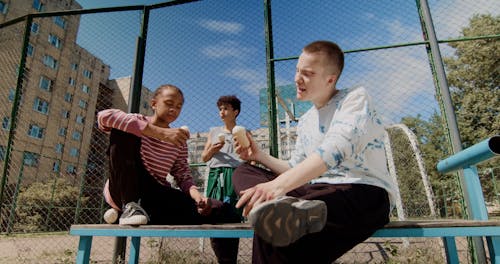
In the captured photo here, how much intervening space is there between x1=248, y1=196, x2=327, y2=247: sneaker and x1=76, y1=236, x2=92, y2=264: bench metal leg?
114 cm

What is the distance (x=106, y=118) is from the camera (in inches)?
69.0

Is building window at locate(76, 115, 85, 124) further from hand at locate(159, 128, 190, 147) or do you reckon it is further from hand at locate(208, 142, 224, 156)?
hand at locate(159, 128, 190, 147)

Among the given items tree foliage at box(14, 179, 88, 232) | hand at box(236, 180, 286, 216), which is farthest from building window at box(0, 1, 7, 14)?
hand at box(236, 180, 286, 216)

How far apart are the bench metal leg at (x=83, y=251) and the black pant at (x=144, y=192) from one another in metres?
0.26

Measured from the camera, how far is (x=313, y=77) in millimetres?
1402

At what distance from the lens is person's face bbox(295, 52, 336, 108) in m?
1.39

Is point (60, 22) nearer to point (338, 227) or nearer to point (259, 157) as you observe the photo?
point (259, 157)

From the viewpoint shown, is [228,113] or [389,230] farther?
[228,113]

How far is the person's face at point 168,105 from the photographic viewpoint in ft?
6.91

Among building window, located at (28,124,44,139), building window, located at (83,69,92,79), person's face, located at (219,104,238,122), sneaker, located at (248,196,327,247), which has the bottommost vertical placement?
sneaker, located at (248,196,327,247)

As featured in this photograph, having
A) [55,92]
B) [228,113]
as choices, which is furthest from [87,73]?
[228,113]

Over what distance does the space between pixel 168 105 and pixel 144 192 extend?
614 millimetres

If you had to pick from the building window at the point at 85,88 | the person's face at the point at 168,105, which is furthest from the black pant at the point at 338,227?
the building window at the point at 85,88

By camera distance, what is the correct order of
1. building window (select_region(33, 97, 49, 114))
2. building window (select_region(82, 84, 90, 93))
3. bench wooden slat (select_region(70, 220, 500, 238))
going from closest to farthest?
bench wooden slat (select_region(70, 220, 500, 238)) < building window (select_region(33, 97, 49, 114)) < building window (select_region(82, 84, 90, 93))
